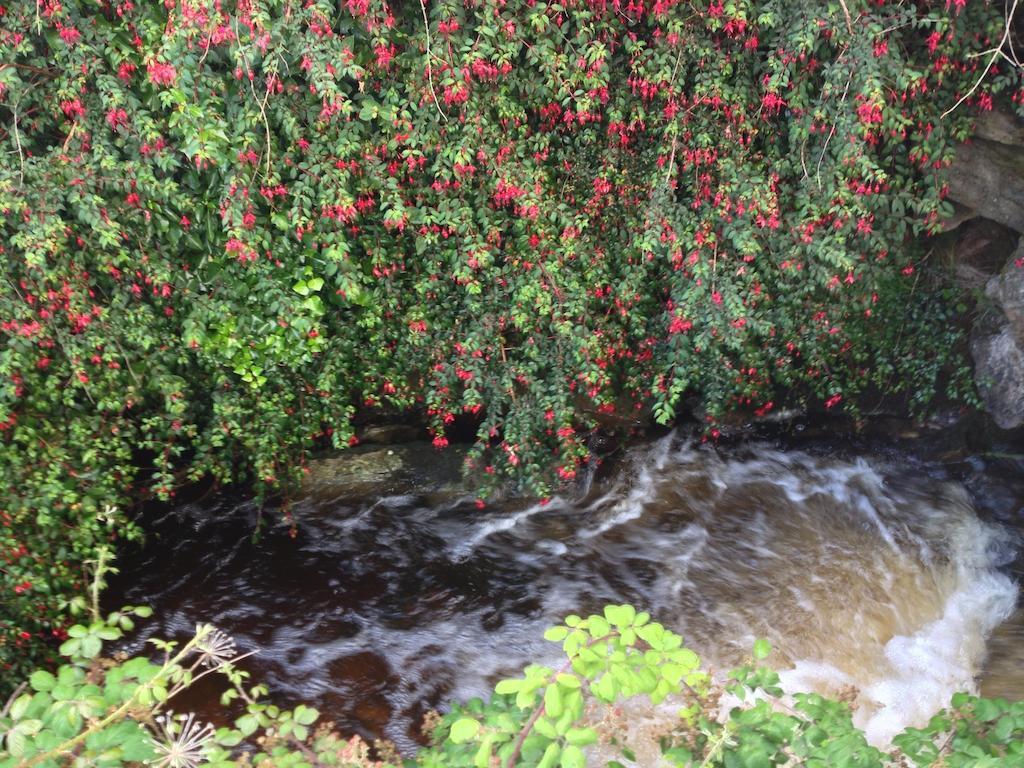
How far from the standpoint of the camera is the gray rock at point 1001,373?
481 centimetres

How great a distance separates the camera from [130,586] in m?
4.46

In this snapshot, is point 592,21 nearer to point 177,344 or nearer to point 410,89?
point 410,89

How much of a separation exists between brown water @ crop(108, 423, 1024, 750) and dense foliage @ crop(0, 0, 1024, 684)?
0.65m

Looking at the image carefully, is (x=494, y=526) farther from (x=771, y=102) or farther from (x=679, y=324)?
(x=771, y=102)

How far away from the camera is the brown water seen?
13.0 feet

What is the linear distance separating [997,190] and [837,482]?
7.89ft

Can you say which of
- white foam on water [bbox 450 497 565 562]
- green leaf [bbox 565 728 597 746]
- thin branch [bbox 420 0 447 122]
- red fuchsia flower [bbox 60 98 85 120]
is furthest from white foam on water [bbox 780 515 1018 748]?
red fuchsia flower [bbox 60 98 85 120]

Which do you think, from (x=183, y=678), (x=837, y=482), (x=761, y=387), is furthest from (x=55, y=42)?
(x=837, y=482)

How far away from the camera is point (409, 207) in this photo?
12.8 feet

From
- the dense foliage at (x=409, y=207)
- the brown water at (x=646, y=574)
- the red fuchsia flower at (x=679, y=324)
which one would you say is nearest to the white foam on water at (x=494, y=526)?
the brown water at (x=646, y=574)

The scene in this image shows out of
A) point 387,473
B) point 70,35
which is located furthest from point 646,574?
point 70,35

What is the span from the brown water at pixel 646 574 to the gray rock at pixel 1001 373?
1.87 ft

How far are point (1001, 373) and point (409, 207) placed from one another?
14.3 ft

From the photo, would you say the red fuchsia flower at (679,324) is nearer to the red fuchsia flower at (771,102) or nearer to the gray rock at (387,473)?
the red fuchsia flower at (771,102)
